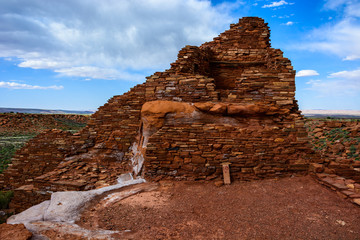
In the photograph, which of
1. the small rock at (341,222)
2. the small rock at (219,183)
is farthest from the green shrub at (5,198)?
the small rock at (341,222)

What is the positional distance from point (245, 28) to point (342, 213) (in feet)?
26.4

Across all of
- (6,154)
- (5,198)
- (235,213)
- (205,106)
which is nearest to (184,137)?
(205,106)

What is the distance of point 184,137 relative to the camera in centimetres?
654

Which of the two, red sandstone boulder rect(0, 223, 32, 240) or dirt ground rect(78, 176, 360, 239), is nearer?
red sandstone boulder rect(0, 223, 32, 240)

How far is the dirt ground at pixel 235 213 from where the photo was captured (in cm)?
367

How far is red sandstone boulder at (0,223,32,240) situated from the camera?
2812mm

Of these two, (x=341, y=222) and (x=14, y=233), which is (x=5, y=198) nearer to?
(x=14, y=233)

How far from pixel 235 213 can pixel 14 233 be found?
3774 millimetres

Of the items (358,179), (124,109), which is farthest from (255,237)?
(124,109)

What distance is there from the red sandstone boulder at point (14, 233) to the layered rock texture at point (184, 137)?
3.79 metres

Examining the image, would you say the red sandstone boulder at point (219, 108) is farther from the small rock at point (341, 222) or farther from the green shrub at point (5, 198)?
the green shrub at point (5, 198)

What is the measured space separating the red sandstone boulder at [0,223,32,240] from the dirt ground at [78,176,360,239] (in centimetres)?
115

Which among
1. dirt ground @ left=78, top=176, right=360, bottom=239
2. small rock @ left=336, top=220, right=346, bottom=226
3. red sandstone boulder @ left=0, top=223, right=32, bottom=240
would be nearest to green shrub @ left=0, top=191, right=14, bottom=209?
dirt ground @ left=78, top=176, right=360, bottom=239

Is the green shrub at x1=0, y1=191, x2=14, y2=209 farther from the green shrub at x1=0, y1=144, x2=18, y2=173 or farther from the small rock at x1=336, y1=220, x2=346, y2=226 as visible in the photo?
the small rock at x1=336, y1=220, x2=346, y2=226
